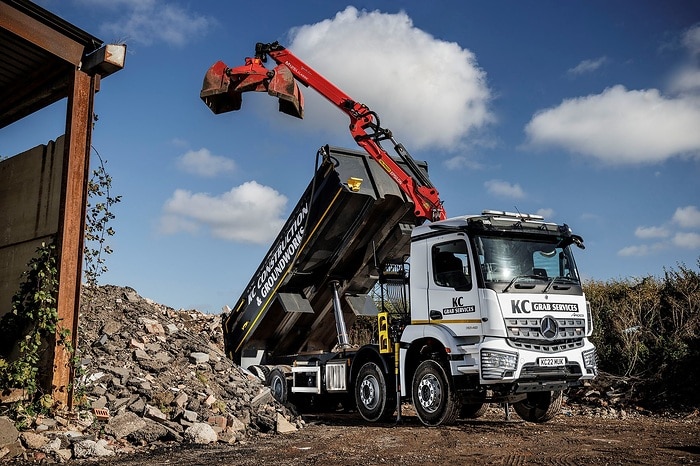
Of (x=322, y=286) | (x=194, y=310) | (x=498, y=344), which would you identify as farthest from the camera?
(x=194, y=310)

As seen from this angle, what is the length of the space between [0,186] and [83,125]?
2.29 meters

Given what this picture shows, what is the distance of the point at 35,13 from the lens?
26.2 ft

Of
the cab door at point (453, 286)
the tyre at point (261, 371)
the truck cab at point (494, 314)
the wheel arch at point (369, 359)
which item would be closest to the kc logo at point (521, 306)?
the truck cab at point (494, 314)

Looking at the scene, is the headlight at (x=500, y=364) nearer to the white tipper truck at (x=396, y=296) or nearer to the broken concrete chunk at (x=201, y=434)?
the white tipper truck at (x=396, y=296)

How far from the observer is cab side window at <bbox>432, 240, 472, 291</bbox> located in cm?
905

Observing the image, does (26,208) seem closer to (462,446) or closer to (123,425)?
(123,425)

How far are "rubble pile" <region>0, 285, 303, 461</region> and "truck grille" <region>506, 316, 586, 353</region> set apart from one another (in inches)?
131

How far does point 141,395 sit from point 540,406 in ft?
18.3

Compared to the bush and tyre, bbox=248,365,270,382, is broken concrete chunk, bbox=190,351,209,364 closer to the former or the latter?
tyre, bbox=248,365,270,382

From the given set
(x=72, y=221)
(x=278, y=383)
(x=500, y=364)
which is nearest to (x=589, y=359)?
(x=500, y=364)

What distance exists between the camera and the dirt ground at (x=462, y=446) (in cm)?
666

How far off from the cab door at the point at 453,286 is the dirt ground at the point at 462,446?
4.58 feet

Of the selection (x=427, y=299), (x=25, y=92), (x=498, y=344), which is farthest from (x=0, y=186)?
(x=498, y=344)

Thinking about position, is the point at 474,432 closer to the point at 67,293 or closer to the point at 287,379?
the point at 287,379
